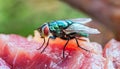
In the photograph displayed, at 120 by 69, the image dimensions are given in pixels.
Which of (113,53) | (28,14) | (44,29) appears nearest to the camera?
(44,29)

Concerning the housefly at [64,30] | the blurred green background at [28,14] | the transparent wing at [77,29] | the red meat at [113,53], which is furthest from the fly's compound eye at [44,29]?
the blurred green background at [28,14]

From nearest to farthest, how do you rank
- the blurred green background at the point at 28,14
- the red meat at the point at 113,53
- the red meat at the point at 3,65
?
the red meat at the point at 3,65
the red meat at the point at 113,53
the blurred green background at the point at 28,14

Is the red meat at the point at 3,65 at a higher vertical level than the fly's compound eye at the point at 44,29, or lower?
lower

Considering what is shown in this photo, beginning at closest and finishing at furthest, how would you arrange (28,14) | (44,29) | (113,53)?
(44,29) < (113,53) < (28,14)

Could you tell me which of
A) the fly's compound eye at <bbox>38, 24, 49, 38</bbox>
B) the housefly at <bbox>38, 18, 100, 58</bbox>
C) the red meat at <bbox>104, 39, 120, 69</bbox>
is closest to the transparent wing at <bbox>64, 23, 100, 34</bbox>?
the housefly at <bbox>38, 18, 100, 58</bbox>

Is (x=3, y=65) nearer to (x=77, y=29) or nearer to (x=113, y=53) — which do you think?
(x=77, y=29)

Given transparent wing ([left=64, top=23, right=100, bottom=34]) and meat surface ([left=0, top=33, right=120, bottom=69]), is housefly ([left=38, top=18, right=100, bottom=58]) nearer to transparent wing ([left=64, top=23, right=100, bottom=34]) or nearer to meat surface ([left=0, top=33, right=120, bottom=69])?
transparent wing ([left=64, top=23, right=100, bottom=34])

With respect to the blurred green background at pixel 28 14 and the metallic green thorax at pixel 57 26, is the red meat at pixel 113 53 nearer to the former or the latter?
the metallic green thorax at pixel 57 26

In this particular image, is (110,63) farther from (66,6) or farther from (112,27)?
(66,6)

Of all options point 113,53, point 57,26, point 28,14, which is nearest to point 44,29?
point 57,26
